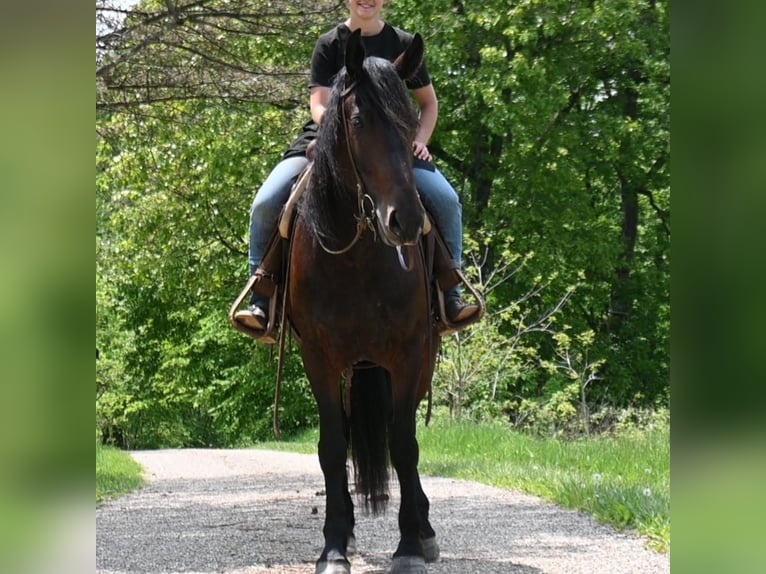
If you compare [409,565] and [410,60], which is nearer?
[410,60]

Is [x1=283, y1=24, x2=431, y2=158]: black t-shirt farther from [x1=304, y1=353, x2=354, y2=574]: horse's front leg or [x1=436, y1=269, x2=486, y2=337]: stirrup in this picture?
[x1=304, y1=353, x2=354, y2=574]: horse's front leg

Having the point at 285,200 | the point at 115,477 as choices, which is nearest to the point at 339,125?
the point at 285,200

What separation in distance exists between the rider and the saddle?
0.08 feet

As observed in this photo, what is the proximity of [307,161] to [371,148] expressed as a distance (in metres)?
1.46

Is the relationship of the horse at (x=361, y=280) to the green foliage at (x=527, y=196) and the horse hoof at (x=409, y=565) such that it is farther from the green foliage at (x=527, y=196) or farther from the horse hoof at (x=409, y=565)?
the green foliage at (x=527, y=196)

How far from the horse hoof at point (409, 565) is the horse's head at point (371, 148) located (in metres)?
1.82

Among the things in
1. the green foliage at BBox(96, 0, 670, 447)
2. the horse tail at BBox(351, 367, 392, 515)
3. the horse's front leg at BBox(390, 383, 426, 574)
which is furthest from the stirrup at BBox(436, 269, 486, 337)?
the green foliage at BBox(96, 0, 670, 447)

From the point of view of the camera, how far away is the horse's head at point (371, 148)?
4.84m

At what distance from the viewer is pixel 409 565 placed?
5.72 meters

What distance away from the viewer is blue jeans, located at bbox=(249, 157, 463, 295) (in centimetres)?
645

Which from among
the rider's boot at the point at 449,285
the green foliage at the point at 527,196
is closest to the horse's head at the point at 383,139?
the rider's boot at the point at 449,285

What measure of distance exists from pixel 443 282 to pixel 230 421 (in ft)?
88.0

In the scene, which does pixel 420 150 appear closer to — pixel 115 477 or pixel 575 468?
pixel 575 468
